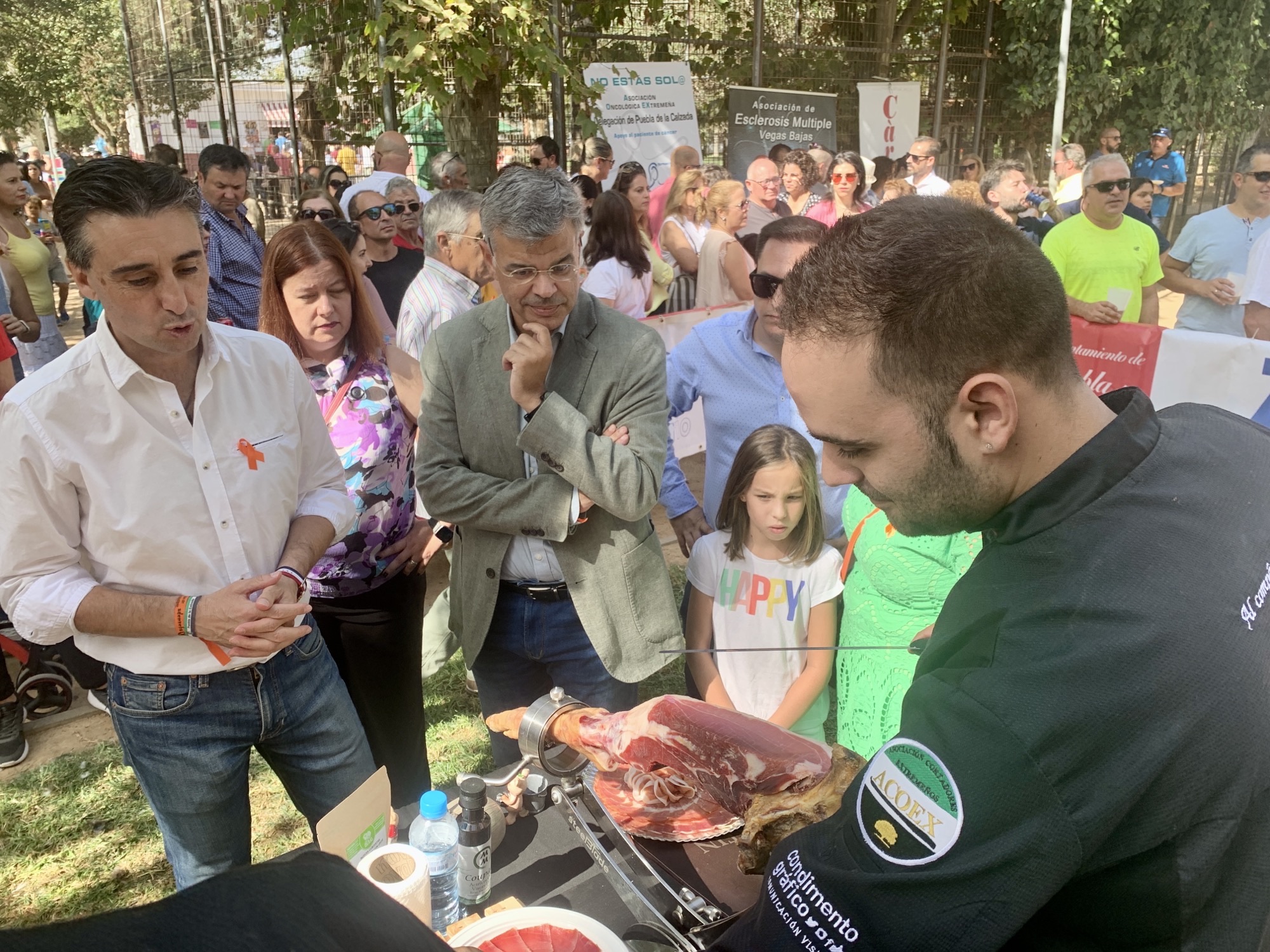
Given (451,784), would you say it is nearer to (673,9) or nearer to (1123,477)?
(1123,477)

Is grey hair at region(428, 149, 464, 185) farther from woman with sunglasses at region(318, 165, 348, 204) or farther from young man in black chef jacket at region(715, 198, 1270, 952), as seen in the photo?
young man in black chef jacket at region(715, 198, 1270, 952)

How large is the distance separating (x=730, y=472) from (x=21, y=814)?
9.33ft

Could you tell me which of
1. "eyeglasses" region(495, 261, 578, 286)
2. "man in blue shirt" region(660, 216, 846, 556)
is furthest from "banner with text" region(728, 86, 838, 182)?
"eyeglasses" region(495, 261, 578, 286)

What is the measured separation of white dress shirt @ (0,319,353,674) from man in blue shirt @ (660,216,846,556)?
4.56 ft

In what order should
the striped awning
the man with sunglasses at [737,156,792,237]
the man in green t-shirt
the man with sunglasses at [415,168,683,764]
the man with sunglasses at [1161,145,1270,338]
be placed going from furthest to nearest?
the striped awning → the man with sunglasses at [737,156,792,237] → the man with sunglasses at [1161,145,1270,338] → the man in green t-shirt → the man with sunglasses at [415,168,683,764]

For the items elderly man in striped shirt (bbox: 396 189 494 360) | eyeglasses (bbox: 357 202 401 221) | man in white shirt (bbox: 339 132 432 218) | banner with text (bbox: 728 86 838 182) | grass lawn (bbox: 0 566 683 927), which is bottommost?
grass lawn (bbox: 0 566 683 927)

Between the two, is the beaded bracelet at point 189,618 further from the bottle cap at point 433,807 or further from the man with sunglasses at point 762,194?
the man with sunglasses at point 762,194

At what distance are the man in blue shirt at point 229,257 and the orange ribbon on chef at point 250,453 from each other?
104 inches

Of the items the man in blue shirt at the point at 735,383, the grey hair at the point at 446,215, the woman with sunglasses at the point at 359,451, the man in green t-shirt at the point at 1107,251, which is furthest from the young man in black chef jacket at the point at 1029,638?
the man in green t-shirt at the point at 1107,251

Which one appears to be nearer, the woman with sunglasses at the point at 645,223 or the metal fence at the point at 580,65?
the woman with sunglasses at the point at 645,223

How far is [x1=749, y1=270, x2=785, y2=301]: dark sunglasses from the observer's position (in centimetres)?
288

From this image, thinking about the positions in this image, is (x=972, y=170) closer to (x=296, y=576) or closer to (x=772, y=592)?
(x=772, y=592)

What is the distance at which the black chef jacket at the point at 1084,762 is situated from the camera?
2.69 ft

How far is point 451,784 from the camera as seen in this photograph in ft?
7.41
